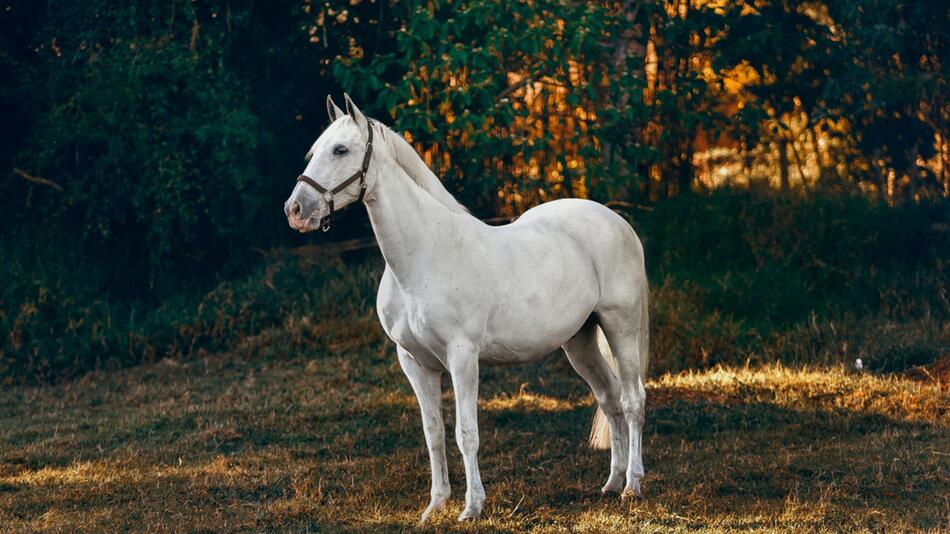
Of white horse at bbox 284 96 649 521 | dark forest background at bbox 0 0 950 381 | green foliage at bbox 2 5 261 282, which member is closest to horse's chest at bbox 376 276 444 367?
white horse at bbox 284 96 649 521

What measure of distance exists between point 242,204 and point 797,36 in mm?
6234

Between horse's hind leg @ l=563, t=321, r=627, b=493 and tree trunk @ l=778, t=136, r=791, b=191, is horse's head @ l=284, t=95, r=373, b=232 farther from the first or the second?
tree trunk @ l=778, t=136, r=791, b=191

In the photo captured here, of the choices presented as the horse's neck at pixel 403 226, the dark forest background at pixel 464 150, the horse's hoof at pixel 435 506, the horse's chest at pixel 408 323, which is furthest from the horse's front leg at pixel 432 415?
the dark forest background at pixel 464 150

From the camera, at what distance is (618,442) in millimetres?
6629

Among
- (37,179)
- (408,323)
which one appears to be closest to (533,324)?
(408,323)

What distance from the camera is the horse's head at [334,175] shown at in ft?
17.4

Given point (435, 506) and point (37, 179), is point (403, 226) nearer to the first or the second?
point (435, 506)

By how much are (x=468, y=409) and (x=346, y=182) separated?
1241 millimetres

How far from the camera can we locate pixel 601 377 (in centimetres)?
666

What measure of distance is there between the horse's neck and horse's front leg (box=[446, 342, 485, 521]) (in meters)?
0.42

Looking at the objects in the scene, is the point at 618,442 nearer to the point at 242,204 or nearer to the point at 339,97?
the point at 242,204

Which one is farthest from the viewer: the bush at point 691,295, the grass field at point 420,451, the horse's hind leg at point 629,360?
the bush at point 691,295

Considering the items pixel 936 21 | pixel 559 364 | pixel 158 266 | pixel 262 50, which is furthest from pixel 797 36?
pixel 158 266

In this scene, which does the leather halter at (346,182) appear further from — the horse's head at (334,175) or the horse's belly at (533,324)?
the horse's belly at (533,324)
